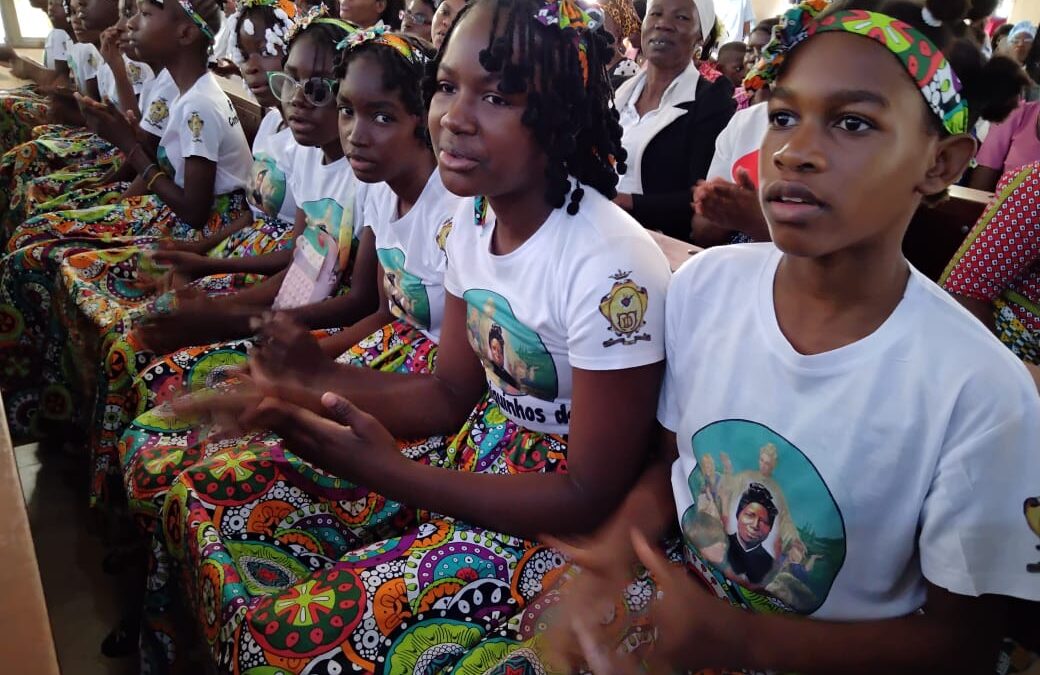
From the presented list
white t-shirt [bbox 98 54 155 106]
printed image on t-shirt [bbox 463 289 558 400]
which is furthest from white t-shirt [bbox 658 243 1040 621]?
white t-shirt [bbox 98 54 155 106]

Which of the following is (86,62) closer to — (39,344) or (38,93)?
(38,93)

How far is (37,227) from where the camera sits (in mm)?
2801

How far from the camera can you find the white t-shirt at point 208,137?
2.65m

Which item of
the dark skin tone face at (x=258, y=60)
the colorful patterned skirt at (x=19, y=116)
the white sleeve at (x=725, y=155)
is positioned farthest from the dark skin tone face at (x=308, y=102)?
the colorful patterned skirt at (x=19, y=116)

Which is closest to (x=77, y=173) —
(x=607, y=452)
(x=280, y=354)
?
(x=280, y=354)

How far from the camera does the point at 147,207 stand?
9.83ft

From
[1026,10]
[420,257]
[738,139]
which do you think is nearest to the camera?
[420,257]

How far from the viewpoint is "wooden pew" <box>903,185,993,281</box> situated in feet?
5.06

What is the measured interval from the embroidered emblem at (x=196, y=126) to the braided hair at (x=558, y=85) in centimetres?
170

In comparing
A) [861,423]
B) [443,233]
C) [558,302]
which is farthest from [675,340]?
[443,233]

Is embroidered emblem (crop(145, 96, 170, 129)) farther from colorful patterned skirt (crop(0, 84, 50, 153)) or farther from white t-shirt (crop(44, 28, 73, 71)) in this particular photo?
white t-shirt (crop(44, 28, 73, 71))

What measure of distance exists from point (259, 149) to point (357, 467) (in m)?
1.76

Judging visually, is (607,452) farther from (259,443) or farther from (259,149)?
(259,149)

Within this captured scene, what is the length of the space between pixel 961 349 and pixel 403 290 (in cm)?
122
